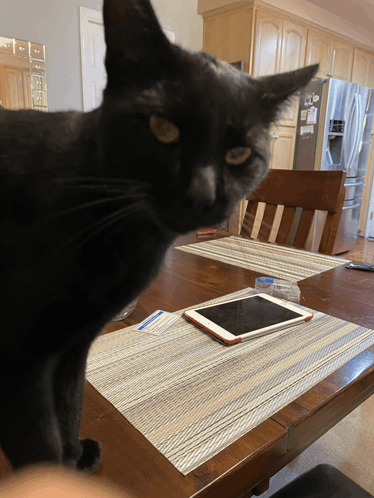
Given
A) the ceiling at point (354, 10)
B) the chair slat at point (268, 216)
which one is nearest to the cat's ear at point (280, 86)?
the chair slat at point (268, 216)

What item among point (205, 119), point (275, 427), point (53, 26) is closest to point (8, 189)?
Answer: point (205, 119)

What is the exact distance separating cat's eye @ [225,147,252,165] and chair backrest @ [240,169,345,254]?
1072mm

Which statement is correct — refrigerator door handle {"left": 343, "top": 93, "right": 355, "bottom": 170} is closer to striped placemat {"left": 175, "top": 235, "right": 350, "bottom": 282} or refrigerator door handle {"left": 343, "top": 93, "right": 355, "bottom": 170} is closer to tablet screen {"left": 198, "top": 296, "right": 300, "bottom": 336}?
striped placemat {"left": 175, "top": 235, "right": 350, "bottom": 282}

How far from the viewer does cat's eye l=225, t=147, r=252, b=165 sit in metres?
0.24

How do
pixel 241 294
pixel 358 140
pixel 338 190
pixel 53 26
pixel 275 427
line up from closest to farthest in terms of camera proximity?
1. pixel 275 427
2. pixel 53 26
3. pixel 241 294
4. pixel 338 190
5. pixel 358 140

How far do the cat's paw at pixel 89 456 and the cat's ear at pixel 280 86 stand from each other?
37 centimetres

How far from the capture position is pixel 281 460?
0.44 m

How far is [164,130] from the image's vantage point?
23 centimetres

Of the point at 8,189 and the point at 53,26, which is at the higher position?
the point at 53,26

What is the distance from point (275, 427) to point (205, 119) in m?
0.39

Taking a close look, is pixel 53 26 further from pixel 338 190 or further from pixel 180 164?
pixel 338 190

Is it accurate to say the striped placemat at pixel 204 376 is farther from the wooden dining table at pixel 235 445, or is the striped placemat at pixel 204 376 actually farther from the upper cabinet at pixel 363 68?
the upper cabinet at pixel 363 68

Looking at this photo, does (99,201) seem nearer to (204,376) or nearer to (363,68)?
(204,376)

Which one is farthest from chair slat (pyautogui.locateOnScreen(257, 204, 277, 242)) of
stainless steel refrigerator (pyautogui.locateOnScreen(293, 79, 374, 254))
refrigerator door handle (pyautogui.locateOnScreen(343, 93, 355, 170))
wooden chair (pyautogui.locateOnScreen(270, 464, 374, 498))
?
refrigerator door handle (pyautogui.locateOnScreen(343, 93, 355, 170))
